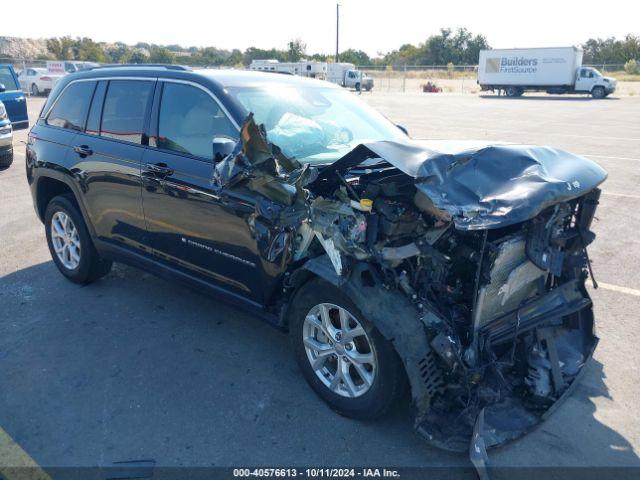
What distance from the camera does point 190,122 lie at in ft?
13.0

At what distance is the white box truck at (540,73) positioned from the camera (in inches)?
1398

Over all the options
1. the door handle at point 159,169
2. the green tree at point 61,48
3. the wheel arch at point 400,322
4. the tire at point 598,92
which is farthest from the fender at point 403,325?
the green tree at point 61,48

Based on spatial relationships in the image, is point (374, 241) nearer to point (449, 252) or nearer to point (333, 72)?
point (449, 252)

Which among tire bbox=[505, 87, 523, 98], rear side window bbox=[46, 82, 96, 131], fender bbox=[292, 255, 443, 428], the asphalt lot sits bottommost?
the asphalt lot

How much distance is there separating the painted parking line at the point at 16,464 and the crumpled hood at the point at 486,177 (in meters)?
2.26

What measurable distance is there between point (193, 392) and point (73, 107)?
3082 mm

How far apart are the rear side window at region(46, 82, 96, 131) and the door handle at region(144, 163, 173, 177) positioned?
1.24m

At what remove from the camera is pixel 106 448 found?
119 inches

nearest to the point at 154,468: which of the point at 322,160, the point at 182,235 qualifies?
the point at 182,235

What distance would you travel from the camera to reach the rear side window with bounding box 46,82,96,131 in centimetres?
491

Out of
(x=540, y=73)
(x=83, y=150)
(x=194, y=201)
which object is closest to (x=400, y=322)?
(x=194, y=201)

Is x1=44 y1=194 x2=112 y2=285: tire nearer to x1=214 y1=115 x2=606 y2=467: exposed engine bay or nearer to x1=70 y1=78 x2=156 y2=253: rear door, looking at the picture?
x1=70 y1=78 x2=156 y2=253: rear door

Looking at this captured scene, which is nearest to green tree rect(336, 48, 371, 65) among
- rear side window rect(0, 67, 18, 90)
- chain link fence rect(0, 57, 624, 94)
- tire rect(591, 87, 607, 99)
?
chain link fence rect(0, 57, 624, 94)

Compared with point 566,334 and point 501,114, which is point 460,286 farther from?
point 501,114
